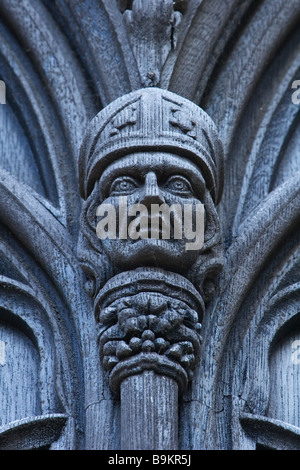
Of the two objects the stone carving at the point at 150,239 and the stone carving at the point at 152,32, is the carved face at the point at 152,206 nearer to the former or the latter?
the stone carving at the point at 150,239

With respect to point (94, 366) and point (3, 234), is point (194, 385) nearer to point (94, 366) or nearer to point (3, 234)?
point (94, 366)

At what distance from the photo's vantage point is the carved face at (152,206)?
314 centimetres

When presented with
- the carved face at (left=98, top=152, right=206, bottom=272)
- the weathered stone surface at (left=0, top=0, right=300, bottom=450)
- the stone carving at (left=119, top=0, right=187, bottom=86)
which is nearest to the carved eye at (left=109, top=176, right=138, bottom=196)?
the carved face at (left=98, top=152, right=206, bottom=272)

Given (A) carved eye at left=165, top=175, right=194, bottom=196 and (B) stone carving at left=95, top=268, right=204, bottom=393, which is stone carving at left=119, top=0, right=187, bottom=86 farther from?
(B) stone carving at left=95, top=268, right=204, bottom=393

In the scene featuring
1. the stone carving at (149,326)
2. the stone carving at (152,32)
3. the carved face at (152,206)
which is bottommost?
the stone carving at (149,326)

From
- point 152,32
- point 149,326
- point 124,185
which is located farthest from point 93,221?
point 152,32

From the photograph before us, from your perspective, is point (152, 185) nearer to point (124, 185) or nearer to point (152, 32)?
point (124, 185)

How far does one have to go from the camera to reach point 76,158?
3.53m

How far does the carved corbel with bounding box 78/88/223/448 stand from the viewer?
306cm

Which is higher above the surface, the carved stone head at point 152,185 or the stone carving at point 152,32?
the stone carving at point 152,32

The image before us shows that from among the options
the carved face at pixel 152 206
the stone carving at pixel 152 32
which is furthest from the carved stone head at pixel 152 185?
the stone carving at pixel 152 32

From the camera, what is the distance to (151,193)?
3.15m

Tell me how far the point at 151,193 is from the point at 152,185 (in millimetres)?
26

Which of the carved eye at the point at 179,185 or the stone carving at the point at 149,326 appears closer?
the stone carving at the point at 149,326
